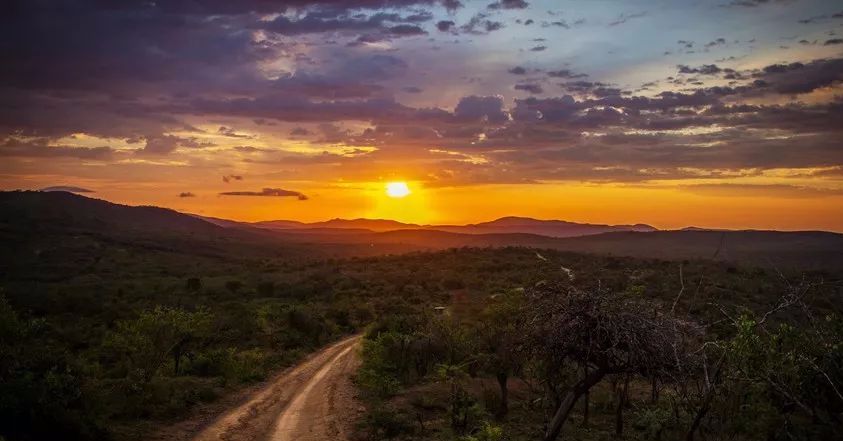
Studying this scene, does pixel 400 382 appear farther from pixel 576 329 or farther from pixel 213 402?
pixel 576 329

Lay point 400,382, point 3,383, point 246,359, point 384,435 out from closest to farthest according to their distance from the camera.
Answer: point 3,383
point 384,435
point 400,382
point 246,359

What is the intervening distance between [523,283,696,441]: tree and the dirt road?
30.9ft

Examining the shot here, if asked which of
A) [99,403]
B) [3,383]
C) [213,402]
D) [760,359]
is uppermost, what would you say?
[760,359]

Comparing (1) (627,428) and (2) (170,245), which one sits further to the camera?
(2) (170,245)

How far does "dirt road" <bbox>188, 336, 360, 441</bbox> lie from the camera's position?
17688mm

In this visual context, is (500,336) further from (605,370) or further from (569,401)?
(605,370)

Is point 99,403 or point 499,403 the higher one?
point 99,403

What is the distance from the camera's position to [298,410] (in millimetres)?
20828

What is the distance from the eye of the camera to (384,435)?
690 inches

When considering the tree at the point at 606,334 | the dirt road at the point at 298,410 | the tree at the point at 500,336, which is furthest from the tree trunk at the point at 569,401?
the dirt road at the point at 298,410

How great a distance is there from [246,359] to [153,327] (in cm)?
560

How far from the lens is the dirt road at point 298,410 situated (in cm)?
1769

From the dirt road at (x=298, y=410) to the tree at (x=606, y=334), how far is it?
9.43 m

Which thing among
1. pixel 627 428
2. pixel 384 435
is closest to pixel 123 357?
pixel 384 435
